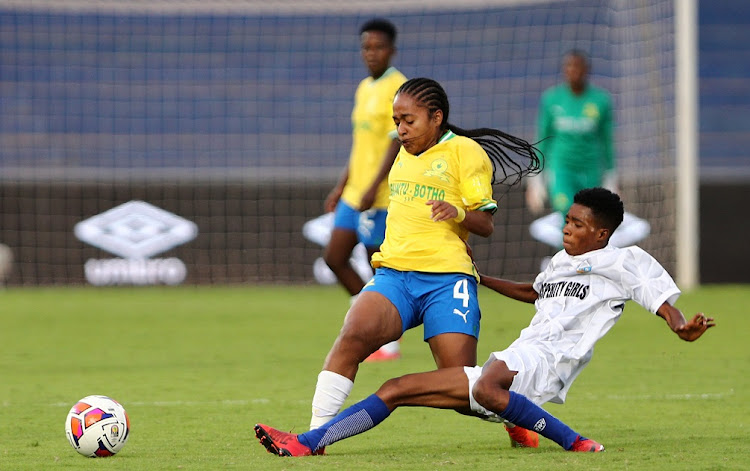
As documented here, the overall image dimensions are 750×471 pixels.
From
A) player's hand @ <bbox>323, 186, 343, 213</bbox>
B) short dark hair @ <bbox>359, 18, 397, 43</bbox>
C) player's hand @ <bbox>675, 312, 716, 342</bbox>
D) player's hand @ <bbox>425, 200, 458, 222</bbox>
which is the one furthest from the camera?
player's hand @ <bbox>323, 186, 343, 213</bbox>

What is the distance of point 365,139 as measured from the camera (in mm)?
8367

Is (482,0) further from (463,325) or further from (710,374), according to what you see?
(463,325)

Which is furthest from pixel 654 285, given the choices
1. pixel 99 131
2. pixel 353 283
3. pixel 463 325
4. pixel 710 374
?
pixel 99 131

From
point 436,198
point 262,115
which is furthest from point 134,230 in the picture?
point 436,198

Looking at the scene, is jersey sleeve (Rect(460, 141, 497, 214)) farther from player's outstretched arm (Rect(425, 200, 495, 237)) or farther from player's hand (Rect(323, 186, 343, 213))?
player's hand (Rect(323, 186, 343, 213))

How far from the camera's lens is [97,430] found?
15.3ft

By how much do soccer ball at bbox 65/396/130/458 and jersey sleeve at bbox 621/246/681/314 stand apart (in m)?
1.98

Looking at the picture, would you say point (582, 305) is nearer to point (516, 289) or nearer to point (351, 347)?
point (516, 289)

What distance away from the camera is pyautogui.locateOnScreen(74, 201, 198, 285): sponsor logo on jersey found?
14.5 metres

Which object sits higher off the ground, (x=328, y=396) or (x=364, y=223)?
(x=364, y=223)

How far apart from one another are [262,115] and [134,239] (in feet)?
16.6

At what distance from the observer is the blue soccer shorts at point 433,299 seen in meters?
5.07

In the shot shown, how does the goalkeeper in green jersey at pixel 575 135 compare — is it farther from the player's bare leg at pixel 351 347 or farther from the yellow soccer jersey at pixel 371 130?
the player's bare leg at pixel 351 347

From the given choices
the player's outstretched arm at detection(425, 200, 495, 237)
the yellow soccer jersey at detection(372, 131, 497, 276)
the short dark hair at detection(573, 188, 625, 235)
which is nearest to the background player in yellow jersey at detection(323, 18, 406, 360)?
the yellow soccer jersey at detection(372, 131, 497, 276)
